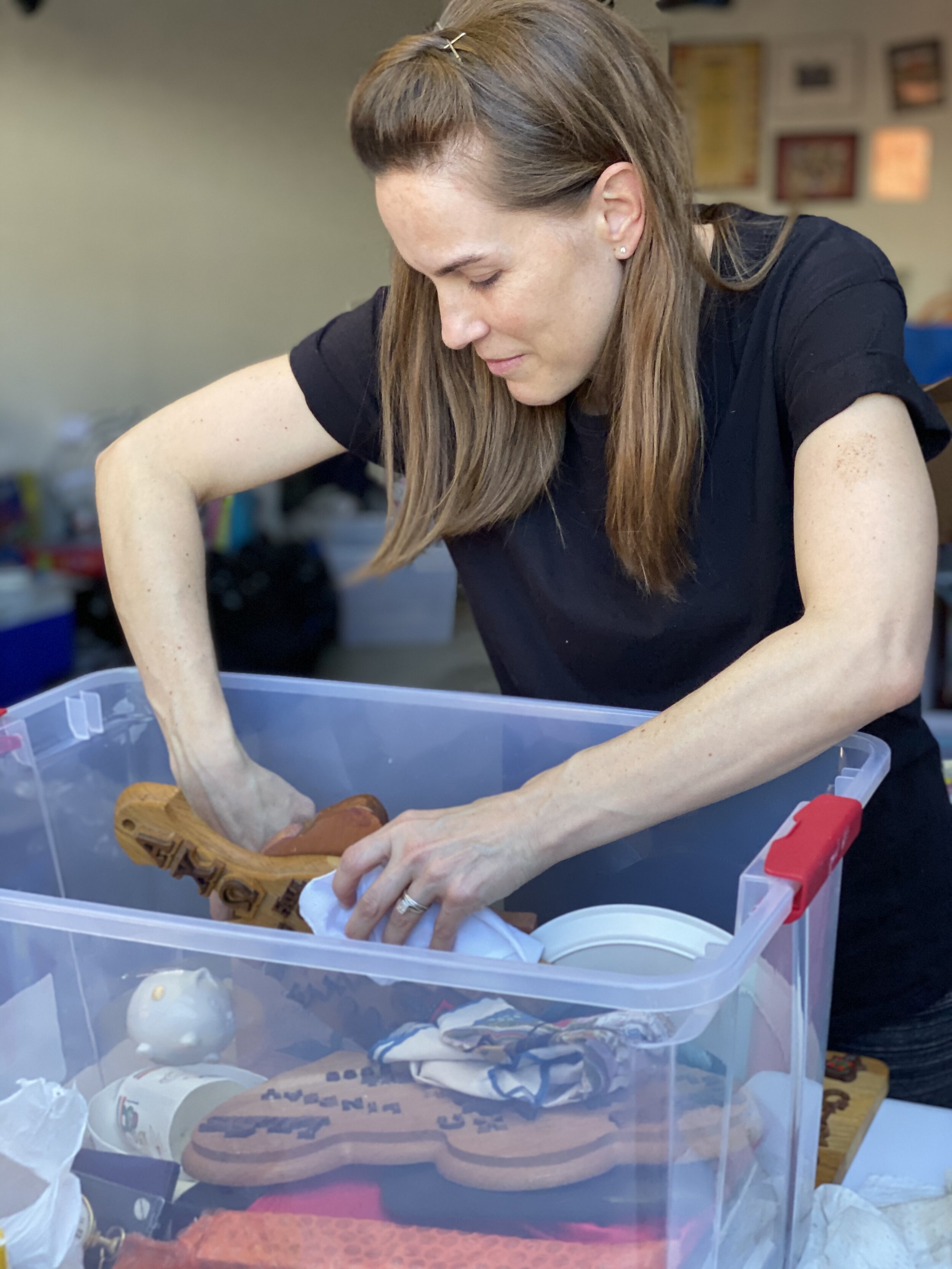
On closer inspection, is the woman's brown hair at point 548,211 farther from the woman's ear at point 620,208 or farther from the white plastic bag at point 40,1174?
the white plastic bag at point 40,1174

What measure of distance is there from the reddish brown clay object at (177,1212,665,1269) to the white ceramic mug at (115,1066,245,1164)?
0.14ft

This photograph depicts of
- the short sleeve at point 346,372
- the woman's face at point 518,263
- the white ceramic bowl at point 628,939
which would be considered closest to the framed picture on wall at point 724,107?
the short sleeve at point 346,372

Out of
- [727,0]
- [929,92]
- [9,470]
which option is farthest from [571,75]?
[929,92]

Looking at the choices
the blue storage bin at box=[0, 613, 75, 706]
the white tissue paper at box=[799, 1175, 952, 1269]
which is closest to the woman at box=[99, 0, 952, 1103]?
the white tissue paper at box=[799, 1175, 952, 1269]

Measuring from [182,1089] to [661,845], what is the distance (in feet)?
1.23

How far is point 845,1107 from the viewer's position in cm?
82

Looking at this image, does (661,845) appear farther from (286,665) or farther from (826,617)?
(286,665)

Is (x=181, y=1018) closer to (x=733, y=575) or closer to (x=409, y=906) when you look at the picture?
(x=409, y=906)

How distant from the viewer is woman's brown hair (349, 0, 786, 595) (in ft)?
2.60

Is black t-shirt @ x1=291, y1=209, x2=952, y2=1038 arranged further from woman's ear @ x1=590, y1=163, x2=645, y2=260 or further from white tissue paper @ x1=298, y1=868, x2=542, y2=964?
white tissue paper @ x1=298, y1=868, x2=542, y2=964

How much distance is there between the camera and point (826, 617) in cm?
72

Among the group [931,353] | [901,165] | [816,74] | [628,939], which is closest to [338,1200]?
[628,939]

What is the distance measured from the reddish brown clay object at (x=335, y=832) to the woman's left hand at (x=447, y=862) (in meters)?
0.08

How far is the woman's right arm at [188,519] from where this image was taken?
3.20ft
